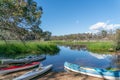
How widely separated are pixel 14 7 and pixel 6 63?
966cm

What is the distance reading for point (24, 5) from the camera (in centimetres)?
1606

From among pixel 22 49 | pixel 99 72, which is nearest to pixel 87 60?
pixel 99 72

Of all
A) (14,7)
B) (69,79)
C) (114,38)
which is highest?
(14,7)

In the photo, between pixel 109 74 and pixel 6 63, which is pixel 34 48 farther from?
pixel 109 74

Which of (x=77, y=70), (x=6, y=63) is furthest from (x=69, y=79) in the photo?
(x=6, y=63)

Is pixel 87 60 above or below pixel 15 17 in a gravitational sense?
below

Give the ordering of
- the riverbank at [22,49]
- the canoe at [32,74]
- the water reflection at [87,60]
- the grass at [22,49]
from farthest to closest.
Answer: the grass at [22,49]
the riverbank at [22,49]
the water reflection at [87,60]
the canoe at [32,74]

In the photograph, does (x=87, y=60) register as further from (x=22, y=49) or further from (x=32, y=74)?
(x=32, y=74)

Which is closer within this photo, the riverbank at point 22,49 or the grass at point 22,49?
the riverbank at point 22,49

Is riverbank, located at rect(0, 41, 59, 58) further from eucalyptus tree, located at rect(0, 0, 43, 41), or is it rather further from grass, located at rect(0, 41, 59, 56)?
eucalyptus tree, located at rect(0, 0, 43, 41)

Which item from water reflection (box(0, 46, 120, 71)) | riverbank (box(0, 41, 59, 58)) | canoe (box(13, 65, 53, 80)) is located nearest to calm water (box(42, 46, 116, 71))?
water reflection (box(0, 46, 120, 71))

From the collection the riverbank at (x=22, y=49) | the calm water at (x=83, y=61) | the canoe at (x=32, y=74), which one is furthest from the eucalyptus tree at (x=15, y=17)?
the riverbank at (x=22, y=49)

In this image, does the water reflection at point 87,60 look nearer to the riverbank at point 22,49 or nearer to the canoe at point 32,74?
the riverbank at point 22,49

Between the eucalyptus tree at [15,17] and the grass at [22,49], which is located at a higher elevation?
the eucalyptus tree at [15,17]
